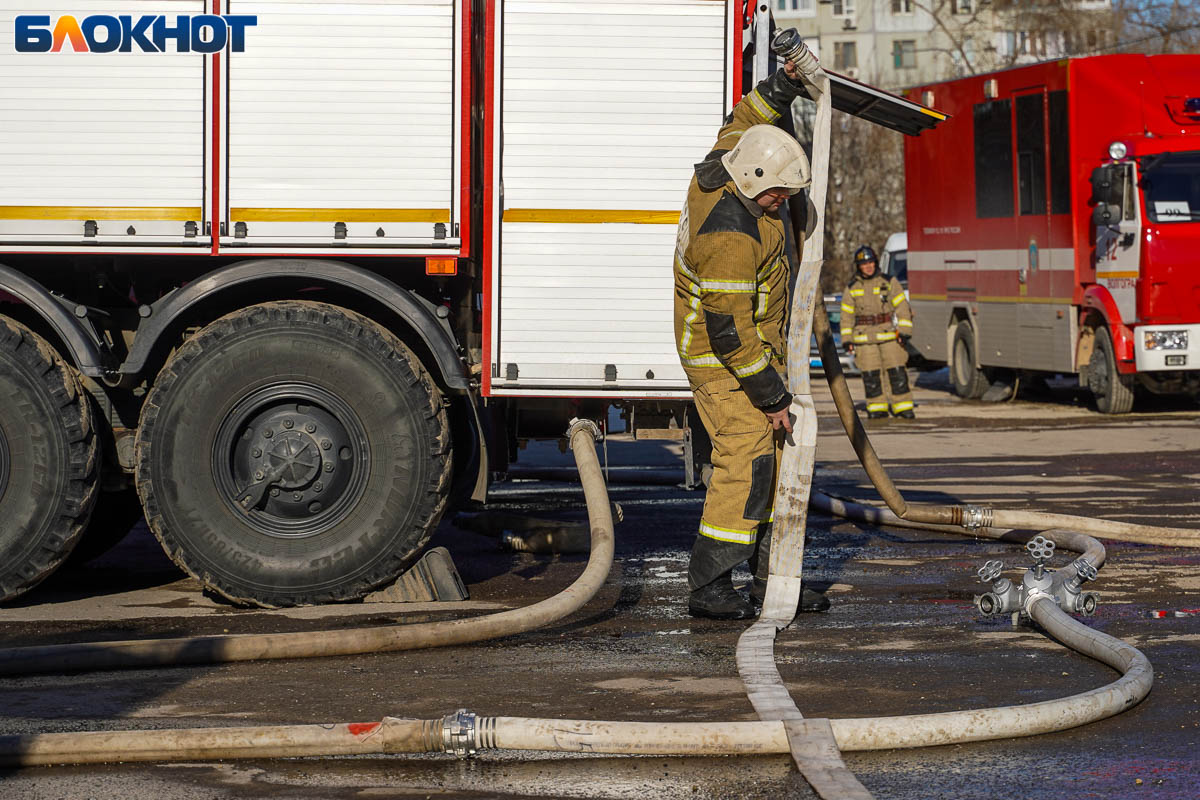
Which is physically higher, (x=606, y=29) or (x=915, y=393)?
(x=606, y=29)

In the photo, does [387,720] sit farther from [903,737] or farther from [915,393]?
[915,393]

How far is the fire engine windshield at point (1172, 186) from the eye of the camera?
51.7 ft

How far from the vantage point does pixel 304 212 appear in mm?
6711

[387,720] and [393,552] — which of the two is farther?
[393,552]

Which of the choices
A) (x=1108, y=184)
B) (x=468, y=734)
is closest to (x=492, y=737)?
(x=468, y=734)

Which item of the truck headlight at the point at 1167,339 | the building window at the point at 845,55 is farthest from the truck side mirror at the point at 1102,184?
the building window at the point at 845,55

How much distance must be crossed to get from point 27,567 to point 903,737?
397 centimetres

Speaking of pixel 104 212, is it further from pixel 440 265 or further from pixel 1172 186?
pixel 1172 186

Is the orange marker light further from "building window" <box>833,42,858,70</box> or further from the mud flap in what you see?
"building window" <box>833,42,858,70</box>

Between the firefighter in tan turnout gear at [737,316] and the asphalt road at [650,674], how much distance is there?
1.17ft

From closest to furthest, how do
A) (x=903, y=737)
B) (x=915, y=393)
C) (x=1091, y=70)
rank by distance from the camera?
(x=903, y=737) → (x=1091, y=70) → (x=915, y=393)

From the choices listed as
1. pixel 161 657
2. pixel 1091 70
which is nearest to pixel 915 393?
pixel 1091 70

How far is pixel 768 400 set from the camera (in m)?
6.33

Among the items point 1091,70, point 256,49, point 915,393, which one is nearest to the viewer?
point 256,49
